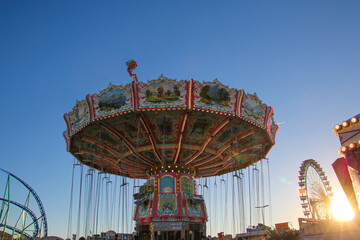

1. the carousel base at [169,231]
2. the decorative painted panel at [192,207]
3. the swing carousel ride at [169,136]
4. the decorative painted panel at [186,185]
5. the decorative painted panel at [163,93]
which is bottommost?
the carousel base at [169,231]

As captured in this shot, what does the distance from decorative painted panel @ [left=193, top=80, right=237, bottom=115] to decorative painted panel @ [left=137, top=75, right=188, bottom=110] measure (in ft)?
2.10

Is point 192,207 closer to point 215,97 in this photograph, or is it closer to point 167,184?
point 167,184

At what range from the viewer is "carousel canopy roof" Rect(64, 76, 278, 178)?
14.4m

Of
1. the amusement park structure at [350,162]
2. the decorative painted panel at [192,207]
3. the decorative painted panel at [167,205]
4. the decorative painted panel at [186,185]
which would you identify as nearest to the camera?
the amusement park structure at [350,162]

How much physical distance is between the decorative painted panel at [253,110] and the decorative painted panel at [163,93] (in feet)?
10.4

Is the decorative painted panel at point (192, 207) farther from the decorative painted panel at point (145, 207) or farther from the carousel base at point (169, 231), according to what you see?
the decorative painted panel at point (145, 207)

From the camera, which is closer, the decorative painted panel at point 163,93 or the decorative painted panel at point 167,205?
the decorative painted panel at point 163,93

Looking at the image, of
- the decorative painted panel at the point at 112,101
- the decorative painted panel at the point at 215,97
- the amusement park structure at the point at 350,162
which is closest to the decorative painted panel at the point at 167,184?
the decorative painted panel at the point at 112,101

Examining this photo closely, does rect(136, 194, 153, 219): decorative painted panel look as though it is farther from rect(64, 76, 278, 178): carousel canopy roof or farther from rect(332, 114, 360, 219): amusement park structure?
rect(332, 114, 360, 219): amusement park structure

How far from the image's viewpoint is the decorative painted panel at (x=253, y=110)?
15.3 metres

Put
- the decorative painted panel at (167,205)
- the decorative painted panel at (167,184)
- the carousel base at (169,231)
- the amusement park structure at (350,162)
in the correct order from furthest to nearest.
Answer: the decorative painted panel at (167,184) → the decorative painted panel at (167,205) → the carousel base at (169,231) → the amusement park structure at (350,162)

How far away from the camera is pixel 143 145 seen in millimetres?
17828

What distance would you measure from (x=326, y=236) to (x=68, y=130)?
531 inches

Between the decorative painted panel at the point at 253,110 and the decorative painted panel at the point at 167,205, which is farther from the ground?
the decorative painted panel at the point at 253,110
